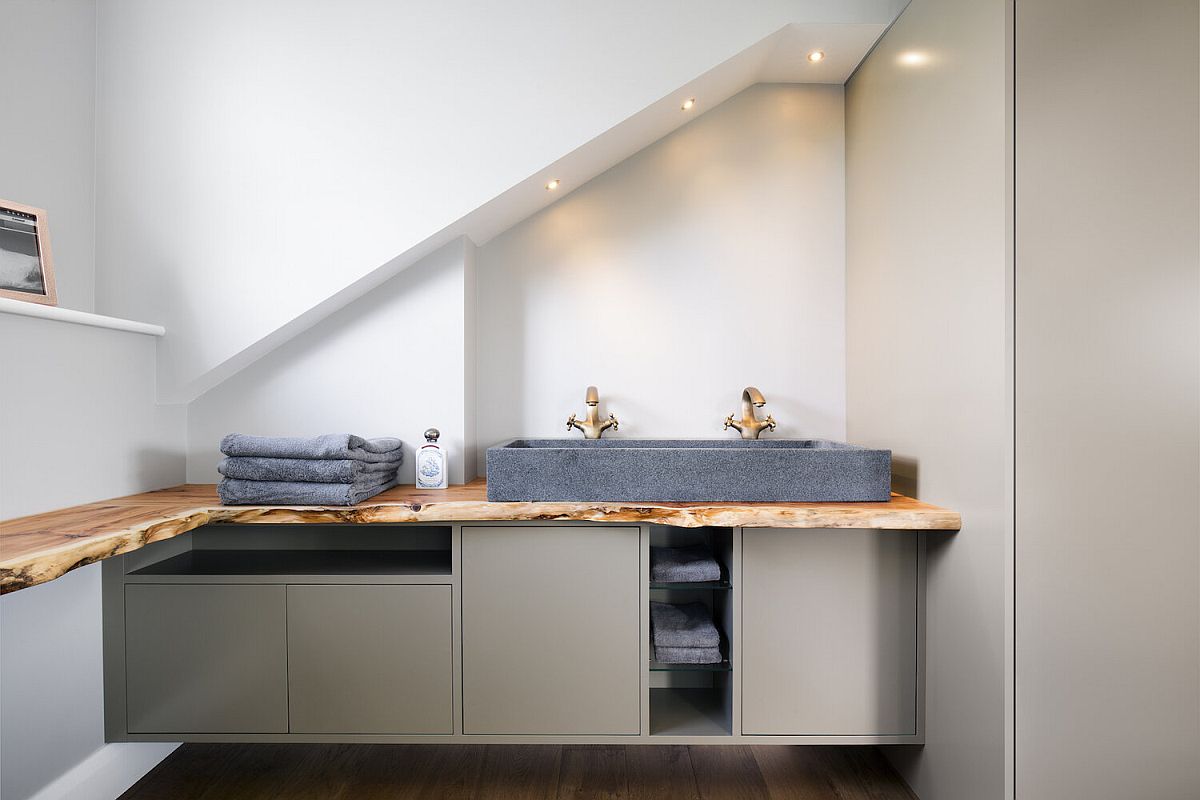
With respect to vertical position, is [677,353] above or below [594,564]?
above

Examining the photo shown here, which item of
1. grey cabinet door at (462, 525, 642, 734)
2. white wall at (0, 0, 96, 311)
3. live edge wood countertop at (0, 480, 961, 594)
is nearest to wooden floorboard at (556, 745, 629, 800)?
grey cabinet door at (462, 525, 642, 734)

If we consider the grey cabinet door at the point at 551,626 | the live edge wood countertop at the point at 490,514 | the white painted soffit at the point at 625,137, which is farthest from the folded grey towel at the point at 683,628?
the white painted soffit at the point at 625,137

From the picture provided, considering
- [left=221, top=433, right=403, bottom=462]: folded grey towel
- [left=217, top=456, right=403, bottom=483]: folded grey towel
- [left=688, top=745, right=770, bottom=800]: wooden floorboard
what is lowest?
[left=688, top=745, right=770, bottom=800]: wooden floorboard

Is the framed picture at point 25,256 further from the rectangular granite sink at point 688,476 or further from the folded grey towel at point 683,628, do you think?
the folded grey towel at point 683,628

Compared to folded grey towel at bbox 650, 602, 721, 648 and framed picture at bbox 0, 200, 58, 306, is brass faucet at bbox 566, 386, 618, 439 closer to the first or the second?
folded grey towel at bbox 650, 602, 721, 648

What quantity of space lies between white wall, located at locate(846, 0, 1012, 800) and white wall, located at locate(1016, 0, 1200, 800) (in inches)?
2.0

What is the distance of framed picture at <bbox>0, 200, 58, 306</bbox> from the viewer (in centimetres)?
152

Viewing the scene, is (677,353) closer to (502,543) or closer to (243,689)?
(502,543)

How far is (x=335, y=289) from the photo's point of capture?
6.27 ft

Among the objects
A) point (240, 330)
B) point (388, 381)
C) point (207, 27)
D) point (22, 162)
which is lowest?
point (388, 381)

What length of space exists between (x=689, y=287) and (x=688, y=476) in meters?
0.82

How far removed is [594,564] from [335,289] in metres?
1.07

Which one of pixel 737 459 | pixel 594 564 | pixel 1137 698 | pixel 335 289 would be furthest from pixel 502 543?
pixel 1137 698

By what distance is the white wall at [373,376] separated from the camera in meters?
2.06
